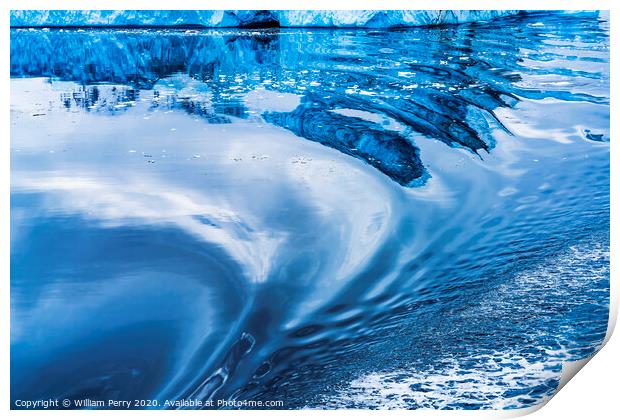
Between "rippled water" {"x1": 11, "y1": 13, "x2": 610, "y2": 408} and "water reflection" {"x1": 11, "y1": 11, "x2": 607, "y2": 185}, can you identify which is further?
"water reflection" {"x1": 11, "y1": 11, "x2": 607, "y2": 185}

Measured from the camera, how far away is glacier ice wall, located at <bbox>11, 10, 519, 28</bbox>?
166 cm

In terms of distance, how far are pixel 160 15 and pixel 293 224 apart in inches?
26.4

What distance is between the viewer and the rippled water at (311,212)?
5.19ft

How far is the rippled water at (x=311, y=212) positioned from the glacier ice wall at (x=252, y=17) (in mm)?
30

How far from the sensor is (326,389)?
158 cm

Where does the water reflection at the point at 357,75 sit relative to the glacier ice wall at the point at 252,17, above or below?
below

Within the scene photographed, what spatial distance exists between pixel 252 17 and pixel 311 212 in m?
0.56

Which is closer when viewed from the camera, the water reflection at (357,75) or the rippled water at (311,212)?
the rippled water at (311,212)

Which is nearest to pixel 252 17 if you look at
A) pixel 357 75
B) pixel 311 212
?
pixel 357 75

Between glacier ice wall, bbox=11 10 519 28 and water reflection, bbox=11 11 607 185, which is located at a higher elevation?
glacier ice wall, bbox=11 10 519 28

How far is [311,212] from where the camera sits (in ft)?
5.42

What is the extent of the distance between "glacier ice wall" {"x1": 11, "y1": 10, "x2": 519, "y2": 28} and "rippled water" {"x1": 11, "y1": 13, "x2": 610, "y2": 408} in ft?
0.10

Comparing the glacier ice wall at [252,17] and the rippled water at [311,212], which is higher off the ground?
the glacier ice wall at [252,17]

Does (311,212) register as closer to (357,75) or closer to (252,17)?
(357,75)
